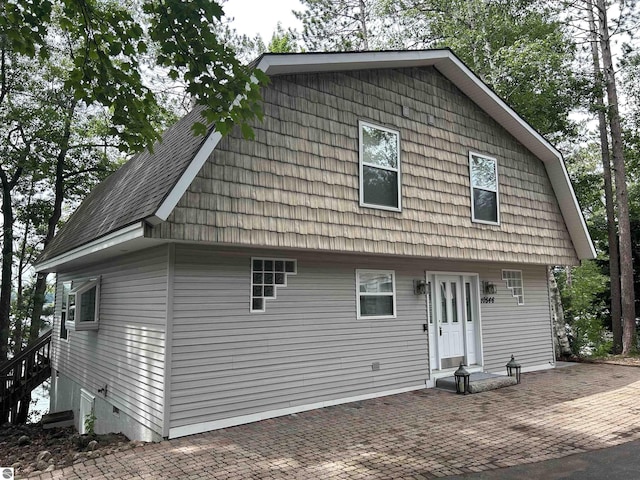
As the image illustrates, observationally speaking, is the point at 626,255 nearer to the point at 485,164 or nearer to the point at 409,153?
the point at 485,164

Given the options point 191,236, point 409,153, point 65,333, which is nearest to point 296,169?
point 191,236

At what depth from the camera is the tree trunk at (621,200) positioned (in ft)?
40.2

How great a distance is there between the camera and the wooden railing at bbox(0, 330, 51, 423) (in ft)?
36.1

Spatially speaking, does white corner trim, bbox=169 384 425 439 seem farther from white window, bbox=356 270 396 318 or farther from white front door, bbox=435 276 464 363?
white front door, bbox=435 276 464 363

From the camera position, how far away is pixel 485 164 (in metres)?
9.28

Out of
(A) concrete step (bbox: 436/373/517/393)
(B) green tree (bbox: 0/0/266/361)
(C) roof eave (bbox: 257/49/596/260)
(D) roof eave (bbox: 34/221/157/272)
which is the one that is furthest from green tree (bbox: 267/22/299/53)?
(A) concrete step (bbox: 436/373/517/393)

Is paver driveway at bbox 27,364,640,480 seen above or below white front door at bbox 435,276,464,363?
below

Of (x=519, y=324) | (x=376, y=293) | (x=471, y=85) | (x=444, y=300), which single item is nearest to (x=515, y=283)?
(x=519, y=324)

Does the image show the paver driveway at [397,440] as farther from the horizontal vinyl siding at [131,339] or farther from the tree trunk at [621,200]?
the tree trunk at [621,200]

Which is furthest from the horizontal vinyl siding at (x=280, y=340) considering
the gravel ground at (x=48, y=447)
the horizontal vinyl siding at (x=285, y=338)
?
the gravel ground at (x=48, y=447)

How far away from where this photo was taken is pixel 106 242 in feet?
20.5

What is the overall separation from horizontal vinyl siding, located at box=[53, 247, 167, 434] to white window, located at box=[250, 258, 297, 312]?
127 centimetres

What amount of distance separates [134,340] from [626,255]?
12.8 metres

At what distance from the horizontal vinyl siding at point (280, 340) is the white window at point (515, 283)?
10.3ft
